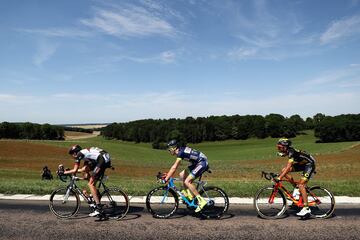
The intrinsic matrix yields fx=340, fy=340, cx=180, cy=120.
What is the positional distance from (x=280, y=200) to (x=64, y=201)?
5730 mm

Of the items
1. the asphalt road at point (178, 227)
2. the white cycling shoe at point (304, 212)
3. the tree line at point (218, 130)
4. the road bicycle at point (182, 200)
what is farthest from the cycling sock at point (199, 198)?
the tree line at point (218, 130)

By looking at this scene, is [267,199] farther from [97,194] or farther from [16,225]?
[16,225]

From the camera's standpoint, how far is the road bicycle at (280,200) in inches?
342

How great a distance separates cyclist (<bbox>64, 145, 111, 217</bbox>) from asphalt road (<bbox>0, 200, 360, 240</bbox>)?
0.61 metres

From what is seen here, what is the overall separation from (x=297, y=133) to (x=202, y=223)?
489ft

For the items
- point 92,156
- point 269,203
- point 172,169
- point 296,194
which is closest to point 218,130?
point 296,194

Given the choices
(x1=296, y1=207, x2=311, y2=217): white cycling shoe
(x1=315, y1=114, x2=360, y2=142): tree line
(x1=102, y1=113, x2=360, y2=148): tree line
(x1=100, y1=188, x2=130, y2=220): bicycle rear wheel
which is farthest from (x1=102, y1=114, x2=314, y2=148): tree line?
(x1=296, y1=207, x2=311, y2=217): white cycling shoe

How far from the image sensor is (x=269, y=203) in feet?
29.2

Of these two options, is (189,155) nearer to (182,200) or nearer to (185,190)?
(185,190)

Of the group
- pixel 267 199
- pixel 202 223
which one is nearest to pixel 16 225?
pixel 202 223

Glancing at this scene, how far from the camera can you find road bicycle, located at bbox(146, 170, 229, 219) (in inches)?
348

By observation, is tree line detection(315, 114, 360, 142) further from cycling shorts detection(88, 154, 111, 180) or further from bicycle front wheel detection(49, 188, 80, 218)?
bicycle front wheel detection(49, 188, 80, 218)

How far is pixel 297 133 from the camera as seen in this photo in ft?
486

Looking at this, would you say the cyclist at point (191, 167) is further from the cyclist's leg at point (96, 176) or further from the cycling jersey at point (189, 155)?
the cyclist's leg at point (96, 176)
